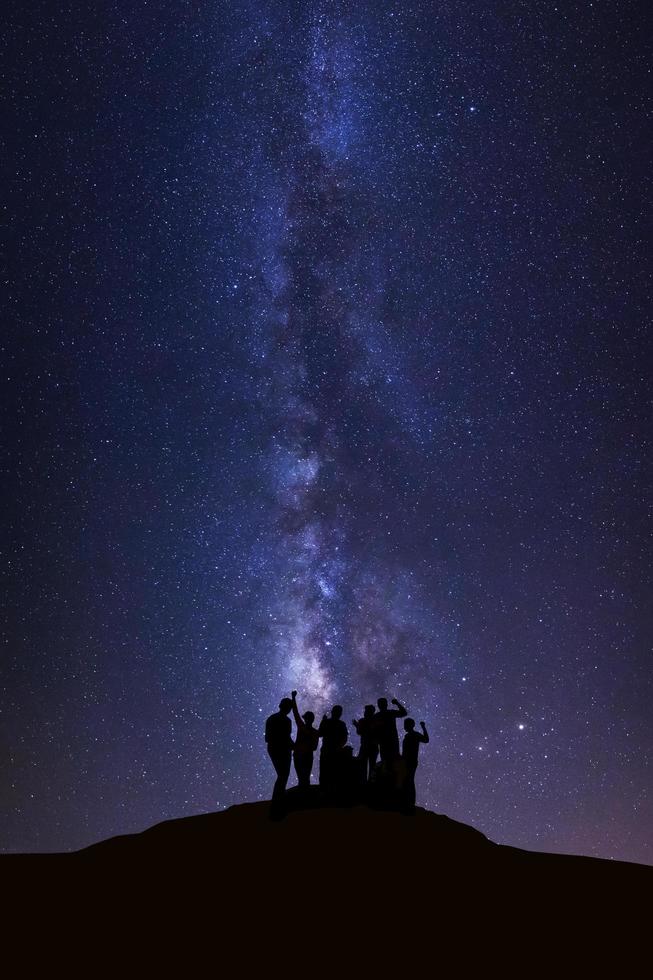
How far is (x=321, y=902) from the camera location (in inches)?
442

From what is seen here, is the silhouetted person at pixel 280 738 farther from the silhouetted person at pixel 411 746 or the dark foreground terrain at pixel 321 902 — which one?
the silhouetted person at pixel 411 746

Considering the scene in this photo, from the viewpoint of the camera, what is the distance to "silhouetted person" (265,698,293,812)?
1266cm

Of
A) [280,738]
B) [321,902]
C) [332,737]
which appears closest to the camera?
[321,902]

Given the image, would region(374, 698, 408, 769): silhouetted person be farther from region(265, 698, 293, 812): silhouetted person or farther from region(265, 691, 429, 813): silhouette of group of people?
region(265, 698, 293, 812): silhouetted person

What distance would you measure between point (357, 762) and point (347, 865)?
2241mm

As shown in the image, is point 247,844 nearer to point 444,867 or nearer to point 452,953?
point 444,867

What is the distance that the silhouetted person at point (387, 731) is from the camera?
1370 cm

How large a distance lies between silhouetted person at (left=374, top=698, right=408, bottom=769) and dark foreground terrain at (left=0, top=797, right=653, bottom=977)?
50.0 inches

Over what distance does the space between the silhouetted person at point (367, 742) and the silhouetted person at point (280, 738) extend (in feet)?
5.67

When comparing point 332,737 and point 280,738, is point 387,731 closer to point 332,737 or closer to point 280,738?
point 332,737

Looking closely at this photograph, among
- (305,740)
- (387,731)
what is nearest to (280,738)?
(305,740)

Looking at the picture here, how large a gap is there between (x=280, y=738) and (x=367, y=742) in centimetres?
208

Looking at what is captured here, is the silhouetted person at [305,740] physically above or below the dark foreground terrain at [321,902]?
above

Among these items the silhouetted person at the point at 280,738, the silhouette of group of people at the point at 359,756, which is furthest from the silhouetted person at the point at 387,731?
the silhouetted person at the point at 280,738
